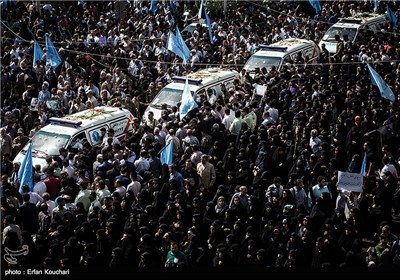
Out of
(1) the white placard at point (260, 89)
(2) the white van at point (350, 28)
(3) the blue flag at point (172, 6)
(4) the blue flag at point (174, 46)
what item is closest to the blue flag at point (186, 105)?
(1) the white placard at point (260, 89)

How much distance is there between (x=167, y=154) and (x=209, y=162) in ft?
3.07

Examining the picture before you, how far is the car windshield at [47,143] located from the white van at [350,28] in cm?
1139

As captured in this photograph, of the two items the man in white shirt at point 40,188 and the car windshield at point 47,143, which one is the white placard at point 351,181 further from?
the car windshield at point 47,143

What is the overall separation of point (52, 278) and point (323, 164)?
318 inches

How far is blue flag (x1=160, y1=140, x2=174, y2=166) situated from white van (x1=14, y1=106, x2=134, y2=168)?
1.78 m

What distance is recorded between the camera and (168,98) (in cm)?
2175

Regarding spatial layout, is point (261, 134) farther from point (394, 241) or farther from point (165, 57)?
point (165, 57)

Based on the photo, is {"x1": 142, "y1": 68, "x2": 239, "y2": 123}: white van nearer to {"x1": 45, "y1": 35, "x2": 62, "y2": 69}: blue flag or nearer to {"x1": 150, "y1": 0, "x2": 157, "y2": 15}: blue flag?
{"x1": 45, "y1": 35, "x2": 62, "y2": 69}: blue flag

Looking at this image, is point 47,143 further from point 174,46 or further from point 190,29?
point 190,29

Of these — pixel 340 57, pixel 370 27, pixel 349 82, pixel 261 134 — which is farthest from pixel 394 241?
pixel 370 27

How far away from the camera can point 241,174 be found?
1622 centimetres

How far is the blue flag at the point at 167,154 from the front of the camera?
57.6 feet

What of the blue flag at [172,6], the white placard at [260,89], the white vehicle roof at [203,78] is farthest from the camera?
the blue flag at [172,6]

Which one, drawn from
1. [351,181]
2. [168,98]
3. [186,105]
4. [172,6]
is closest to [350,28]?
[172,6]
